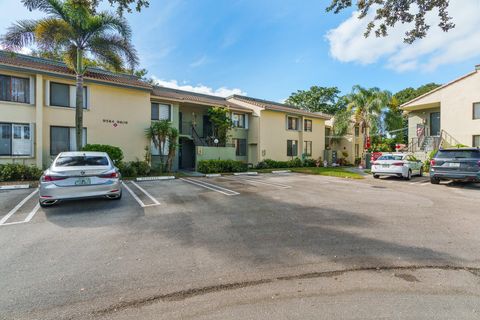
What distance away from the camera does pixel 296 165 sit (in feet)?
84.2

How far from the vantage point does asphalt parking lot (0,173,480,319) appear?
115 inches

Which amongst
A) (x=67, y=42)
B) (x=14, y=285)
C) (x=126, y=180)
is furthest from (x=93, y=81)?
(x=14, y=285)

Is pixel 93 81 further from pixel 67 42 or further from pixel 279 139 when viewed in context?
pixel 279 139

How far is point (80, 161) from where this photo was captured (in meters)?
7.41

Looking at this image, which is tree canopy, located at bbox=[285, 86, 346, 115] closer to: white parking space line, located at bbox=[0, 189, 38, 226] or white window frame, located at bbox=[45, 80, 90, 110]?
white window frame, located at bbox=[45, 80, 90, 110]

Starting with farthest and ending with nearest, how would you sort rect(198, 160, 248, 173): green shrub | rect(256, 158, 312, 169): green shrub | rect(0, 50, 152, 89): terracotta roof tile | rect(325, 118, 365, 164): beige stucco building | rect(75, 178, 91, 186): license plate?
1. rect(325, 118, 365, 164): beige stucco building
2. rect(256, 158, 312, 169): green shrub
3. rect(198, 160, 248, 173): green shrub
4. rect(0, 50, 152, 89): terracotta roof tile
5. rect(75, 178, 91, 186): license plate

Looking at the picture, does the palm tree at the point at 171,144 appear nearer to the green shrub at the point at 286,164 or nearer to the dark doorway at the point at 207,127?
the dark doorway at the point at 207,127

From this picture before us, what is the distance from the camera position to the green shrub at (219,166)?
58.6ft

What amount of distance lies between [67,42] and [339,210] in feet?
50.5

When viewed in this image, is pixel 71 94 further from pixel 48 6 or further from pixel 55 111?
pixel 48 6

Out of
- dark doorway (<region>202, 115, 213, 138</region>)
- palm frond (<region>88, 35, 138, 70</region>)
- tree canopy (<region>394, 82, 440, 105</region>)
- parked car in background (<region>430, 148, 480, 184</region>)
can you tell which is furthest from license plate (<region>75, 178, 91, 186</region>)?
tree canopy (<region>394, 82, 440, 105</region>)

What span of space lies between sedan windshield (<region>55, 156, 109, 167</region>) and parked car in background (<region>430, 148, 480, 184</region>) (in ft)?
47.0

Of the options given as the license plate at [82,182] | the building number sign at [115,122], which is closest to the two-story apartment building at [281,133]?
the building number sign at [115,122]

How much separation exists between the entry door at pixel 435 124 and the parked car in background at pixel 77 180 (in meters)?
26.4
